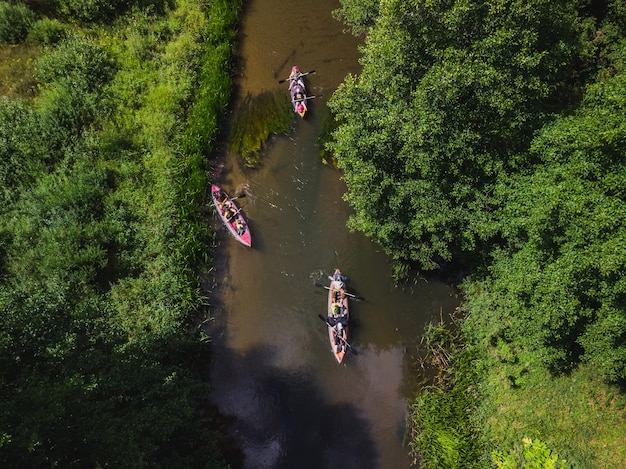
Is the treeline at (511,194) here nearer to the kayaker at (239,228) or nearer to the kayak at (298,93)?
the kayaker at (239,228)

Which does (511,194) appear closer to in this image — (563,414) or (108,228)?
(563,414)

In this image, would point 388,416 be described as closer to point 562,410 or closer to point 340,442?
point 340,442

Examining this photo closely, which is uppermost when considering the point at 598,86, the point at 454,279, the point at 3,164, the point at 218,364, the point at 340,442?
the point at 598,86

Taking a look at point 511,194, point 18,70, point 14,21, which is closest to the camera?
point 511,194

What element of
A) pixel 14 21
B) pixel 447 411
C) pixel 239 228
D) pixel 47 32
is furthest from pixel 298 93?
pixel 447 411

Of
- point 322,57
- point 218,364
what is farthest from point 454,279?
point 322,57

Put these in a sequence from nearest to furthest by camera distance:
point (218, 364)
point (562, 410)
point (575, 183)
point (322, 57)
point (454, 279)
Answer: point (575, 183) → point (562, 410) → point (218, 364) → point (454, 279) → point (322, 57)

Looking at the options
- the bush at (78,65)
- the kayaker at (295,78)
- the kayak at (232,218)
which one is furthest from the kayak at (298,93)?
the bush at (78,65)

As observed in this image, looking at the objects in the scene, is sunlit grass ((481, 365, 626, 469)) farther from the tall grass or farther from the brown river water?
the brown river water
